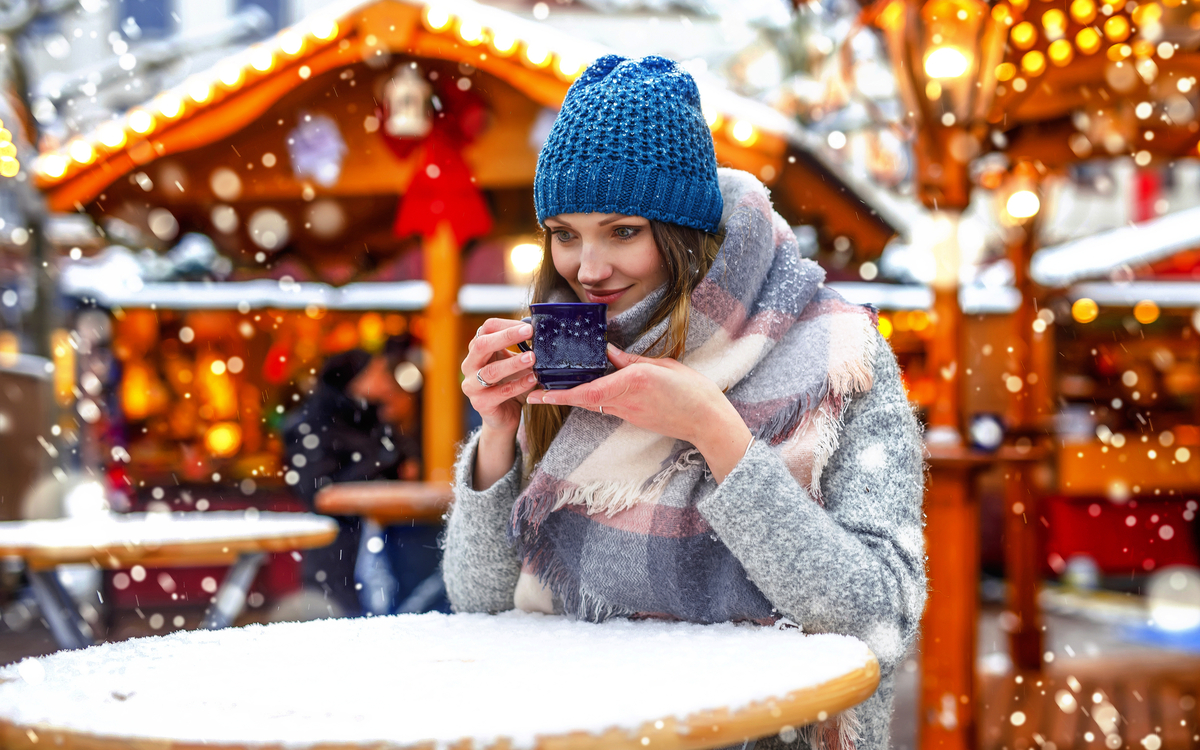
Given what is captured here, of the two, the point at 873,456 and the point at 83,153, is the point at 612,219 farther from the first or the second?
the point at 83,153

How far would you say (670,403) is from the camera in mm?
1236

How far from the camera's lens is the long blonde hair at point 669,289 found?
142cm

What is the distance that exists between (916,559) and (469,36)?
14.3 ft

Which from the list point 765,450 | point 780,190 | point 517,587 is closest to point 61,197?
point 780,190

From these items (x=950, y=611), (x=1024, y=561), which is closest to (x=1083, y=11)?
(x=950, y=611)

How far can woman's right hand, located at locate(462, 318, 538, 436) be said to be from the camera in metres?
1.30

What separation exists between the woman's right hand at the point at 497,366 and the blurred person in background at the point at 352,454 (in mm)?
3620

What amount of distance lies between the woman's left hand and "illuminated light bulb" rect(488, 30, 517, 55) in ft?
13.3

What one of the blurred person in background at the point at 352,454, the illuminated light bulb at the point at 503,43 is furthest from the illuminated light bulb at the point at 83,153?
the illuminated light bulb at the point at 503,43

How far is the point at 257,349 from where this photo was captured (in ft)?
33.8

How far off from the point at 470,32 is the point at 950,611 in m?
3.59

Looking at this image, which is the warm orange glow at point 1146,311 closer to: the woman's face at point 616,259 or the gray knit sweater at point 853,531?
the gray knit sweater at point 853,531

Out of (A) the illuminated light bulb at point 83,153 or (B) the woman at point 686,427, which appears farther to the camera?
(A) the illuminated light bulb at point 83,153

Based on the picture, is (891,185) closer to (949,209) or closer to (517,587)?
(949,209)
